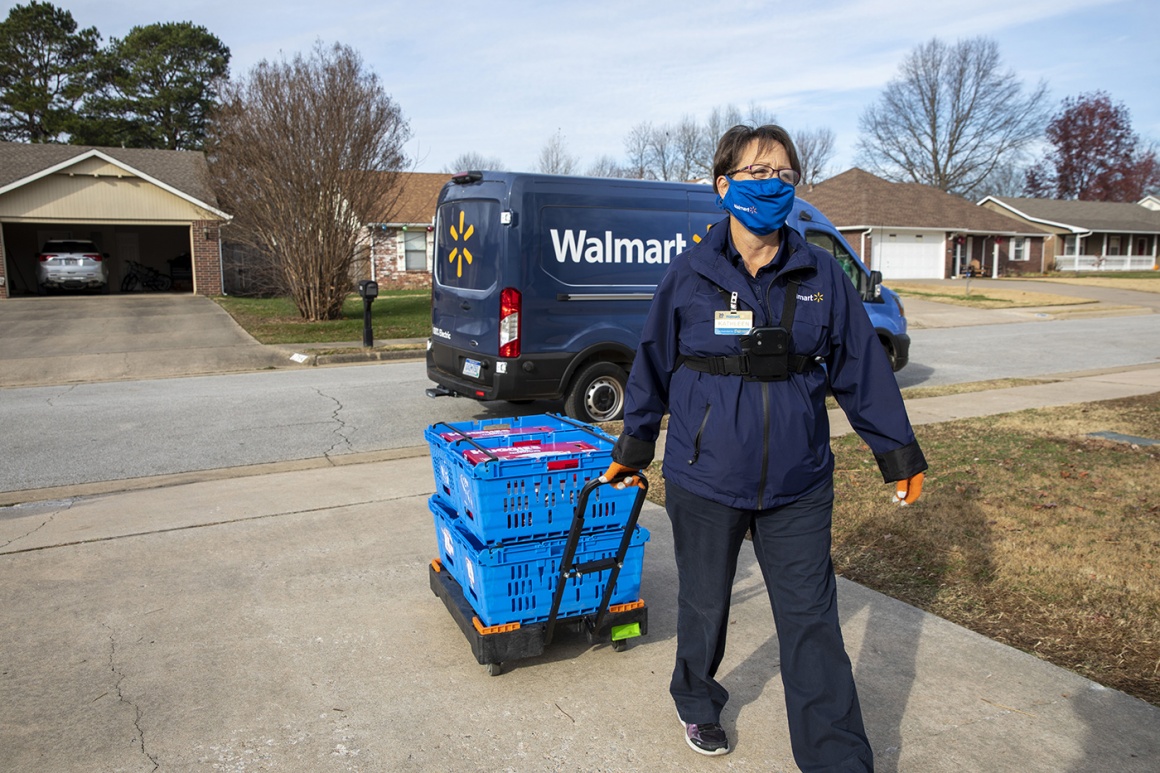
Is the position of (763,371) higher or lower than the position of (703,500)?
higher

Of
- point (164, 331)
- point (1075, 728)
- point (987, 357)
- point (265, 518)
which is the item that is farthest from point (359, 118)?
point (1075, 728)

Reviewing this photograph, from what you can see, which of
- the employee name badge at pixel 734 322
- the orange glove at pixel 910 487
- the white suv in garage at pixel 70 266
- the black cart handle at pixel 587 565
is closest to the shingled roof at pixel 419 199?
the white suv in garage at pixel 70 266

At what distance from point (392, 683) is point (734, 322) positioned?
2069 millimetres

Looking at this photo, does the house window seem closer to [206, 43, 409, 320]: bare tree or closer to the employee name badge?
[206, 43, 409, 320]: bare tree

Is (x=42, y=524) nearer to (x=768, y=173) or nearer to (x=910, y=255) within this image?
(x=768, y=173)

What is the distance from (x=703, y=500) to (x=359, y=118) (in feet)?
58.0

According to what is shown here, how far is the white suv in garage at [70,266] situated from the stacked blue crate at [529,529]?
27980mm

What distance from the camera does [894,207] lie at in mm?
44562

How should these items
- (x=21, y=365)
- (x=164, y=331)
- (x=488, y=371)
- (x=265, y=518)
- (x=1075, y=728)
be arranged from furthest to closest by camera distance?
1. (x=164, y=331)
2. (x=21, y=365)
3. (x=488, y=371)
4. (x=265, y=518)
5. (x=1075, y=728)

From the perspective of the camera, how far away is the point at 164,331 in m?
18.0

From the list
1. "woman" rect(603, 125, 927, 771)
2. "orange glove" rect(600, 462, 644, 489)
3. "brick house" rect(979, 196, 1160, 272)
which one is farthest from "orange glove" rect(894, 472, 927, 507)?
"brick house" rect(979, 196, 1160, 272)

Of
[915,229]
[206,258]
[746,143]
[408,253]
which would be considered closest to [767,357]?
[746,143]

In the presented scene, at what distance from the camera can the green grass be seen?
1714 centimetres

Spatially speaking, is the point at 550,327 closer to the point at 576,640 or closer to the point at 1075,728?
the point at 576,640
